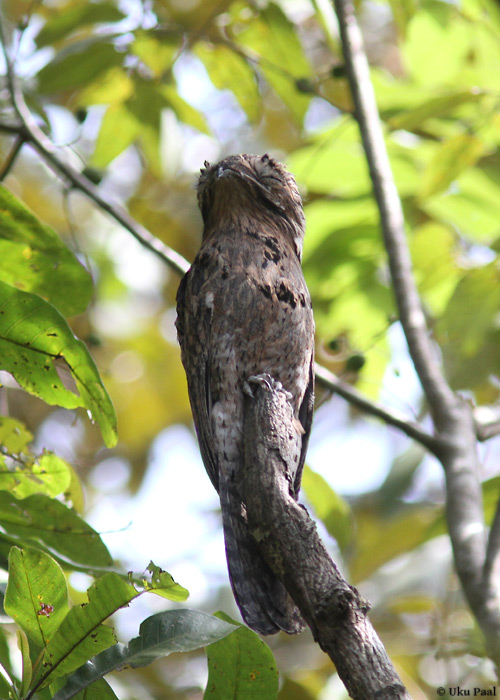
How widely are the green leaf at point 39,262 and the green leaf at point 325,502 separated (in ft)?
4.32

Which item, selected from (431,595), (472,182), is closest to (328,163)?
(472,182)

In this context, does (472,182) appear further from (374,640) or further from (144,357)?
(144,357)

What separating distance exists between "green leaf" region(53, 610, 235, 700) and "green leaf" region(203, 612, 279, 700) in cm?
17

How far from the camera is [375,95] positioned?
4.36 m

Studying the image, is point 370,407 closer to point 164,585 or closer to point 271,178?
point 271,178

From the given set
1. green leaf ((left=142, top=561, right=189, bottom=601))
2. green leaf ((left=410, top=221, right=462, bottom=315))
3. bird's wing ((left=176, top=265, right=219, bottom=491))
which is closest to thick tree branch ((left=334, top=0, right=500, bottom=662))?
green leaf ((left=410, top=221, right=462, bottom=315))

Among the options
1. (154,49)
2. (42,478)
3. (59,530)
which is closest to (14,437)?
(42,478)

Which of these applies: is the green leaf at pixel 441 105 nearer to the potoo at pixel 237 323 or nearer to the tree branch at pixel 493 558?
the potoo at pixel 237 323

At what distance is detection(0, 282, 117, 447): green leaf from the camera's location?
232 centimetres

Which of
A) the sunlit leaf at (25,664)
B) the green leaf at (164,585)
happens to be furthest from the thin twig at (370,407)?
the sunlit leaf at (25,664)

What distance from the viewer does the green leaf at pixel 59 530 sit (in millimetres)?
2398

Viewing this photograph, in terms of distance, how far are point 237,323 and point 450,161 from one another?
1.34 metres

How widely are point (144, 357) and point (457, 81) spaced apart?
528cm

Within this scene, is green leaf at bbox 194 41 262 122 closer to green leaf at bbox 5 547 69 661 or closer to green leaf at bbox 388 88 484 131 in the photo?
green leaf at bbox 388 88 484 131
